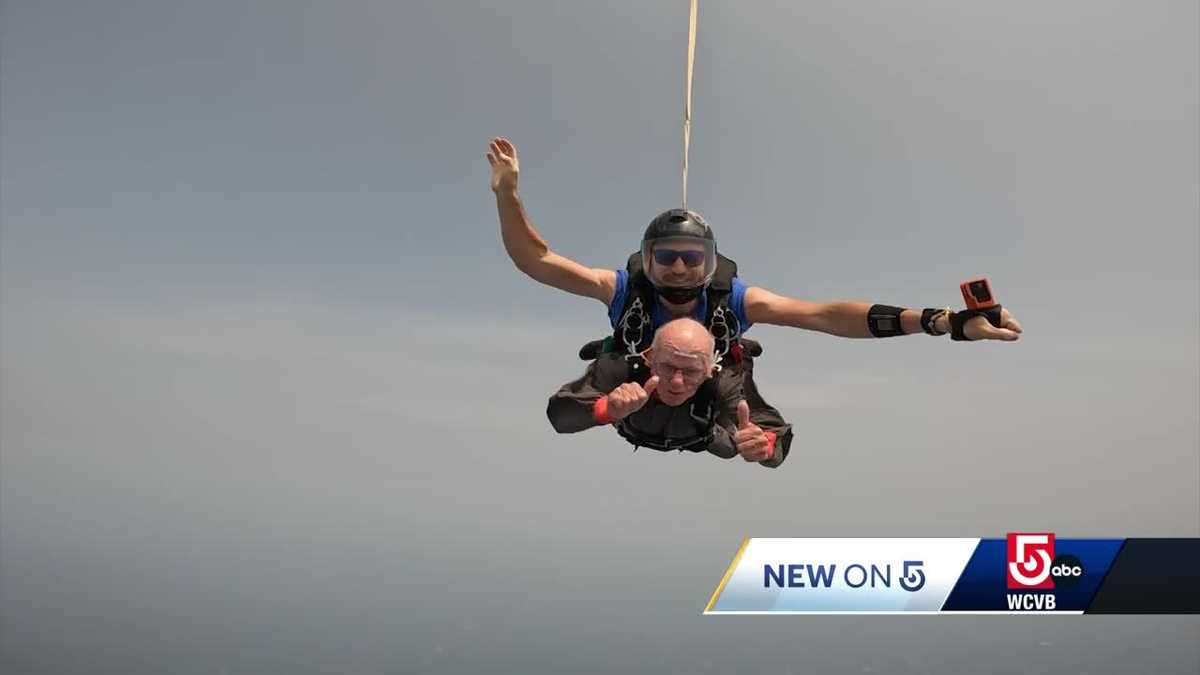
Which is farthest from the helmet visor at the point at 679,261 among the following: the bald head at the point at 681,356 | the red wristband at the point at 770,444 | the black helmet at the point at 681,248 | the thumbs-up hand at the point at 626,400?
the red wristband at the point at 770,444

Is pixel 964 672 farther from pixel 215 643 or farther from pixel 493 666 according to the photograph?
pixel 215 643

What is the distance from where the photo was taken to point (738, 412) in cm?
730

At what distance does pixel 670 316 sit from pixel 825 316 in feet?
4.68

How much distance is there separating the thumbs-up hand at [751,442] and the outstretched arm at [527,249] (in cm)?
176

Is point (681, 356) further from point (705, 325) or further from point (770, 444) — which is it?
point (770, 444)

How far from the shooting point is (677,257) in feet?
22.5

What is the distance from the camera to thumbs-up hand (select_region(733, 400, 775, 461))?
7.09m

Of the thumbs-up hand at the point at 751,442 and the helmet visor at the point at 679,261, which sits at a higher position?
the helmet visor at the point at 679,261

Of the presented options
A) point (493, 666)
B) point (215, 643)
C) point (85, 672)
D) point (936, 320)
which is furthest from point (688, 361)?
point (215, 643)

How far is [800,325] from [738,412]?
1028 mm

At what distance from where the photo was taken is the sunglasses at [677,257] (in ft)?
22.4

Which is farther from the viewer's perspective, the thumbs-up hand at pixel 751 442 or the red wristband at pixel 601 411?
the thumbs-up hand at pixel 751 442

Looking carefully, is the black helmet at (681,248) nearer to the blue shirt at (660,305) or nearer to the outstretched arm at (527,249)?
the blue shirt at (660,305)

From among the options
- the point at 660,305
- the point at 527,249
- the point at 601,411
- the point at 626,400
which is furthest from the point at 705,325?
the point at 527,249
